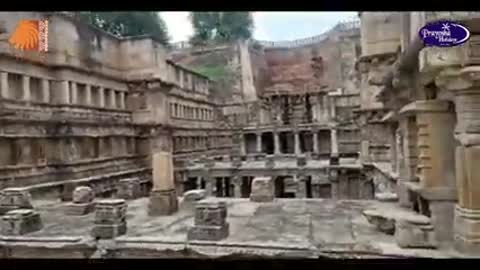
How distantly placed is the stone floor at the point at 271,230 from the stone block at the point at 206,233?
0.17 m

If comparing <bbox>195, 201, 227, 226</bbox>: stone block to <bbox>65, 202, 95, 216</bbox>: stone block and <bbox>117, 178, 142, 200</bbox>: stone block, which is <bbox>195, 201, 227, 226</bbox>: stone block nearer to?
<bbox>65, 202, 95, 216</bbox>: stone block

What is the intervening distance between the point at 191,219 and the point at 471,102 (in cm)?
699

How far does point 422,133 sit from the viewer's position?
7.31m

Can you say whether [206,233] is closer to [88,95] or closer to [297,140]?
[88,95]

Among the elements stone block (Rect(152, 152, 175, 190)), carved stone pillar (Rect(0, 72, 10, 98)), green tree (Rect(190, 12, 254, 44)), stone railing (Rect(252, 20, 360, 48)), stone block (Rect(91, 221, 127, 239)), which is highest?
stone railing (Rect(252, 20, 360, 48))

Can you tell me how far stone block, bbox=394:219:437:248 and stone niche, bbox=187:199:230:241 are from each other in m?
3.29

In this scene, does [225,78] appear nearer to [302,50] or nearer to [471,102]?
[302,50]

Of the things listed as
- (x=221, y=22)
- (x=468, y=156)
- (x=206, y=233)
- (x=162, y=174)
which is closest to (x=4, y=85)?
(x=162, y=174)

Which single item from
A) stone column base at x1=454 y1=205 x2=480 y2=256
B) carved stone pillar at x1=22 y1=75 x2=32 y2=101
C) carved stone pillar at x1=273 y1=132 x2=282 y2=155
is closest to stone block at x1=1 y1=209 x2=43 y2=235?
carved stone pillar at x1=22 y1=75 x2=32 y2=101

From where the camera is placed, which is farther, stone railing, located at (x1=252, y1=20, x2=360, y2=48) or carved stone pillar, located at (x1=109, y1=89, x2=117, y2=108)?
stone railing, located at (x1=252, y1=20, x2=360, y2=48)

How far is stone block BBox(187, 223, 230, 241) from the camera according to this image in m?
9.05

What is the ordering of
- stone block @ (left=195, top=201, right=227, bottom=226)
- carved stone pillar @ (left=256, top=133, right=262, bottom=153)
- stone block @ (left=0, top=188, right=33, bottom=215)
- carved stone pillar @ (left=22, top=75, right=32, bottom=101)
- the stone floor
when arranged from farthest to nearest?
carved stone pillar @ (left=256, top=133, right=262, bottom=153) < carved stone pillar @ (left=22, top=75, right=32, bottom=101) < stone block @ (left=0, top=188, right=33, bottom=215) < stone block @ (left=195, top=201, right=227, bottom=226) < the stone floor

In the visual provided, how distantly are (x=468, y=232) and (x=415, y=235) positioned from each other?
3.29 ft
